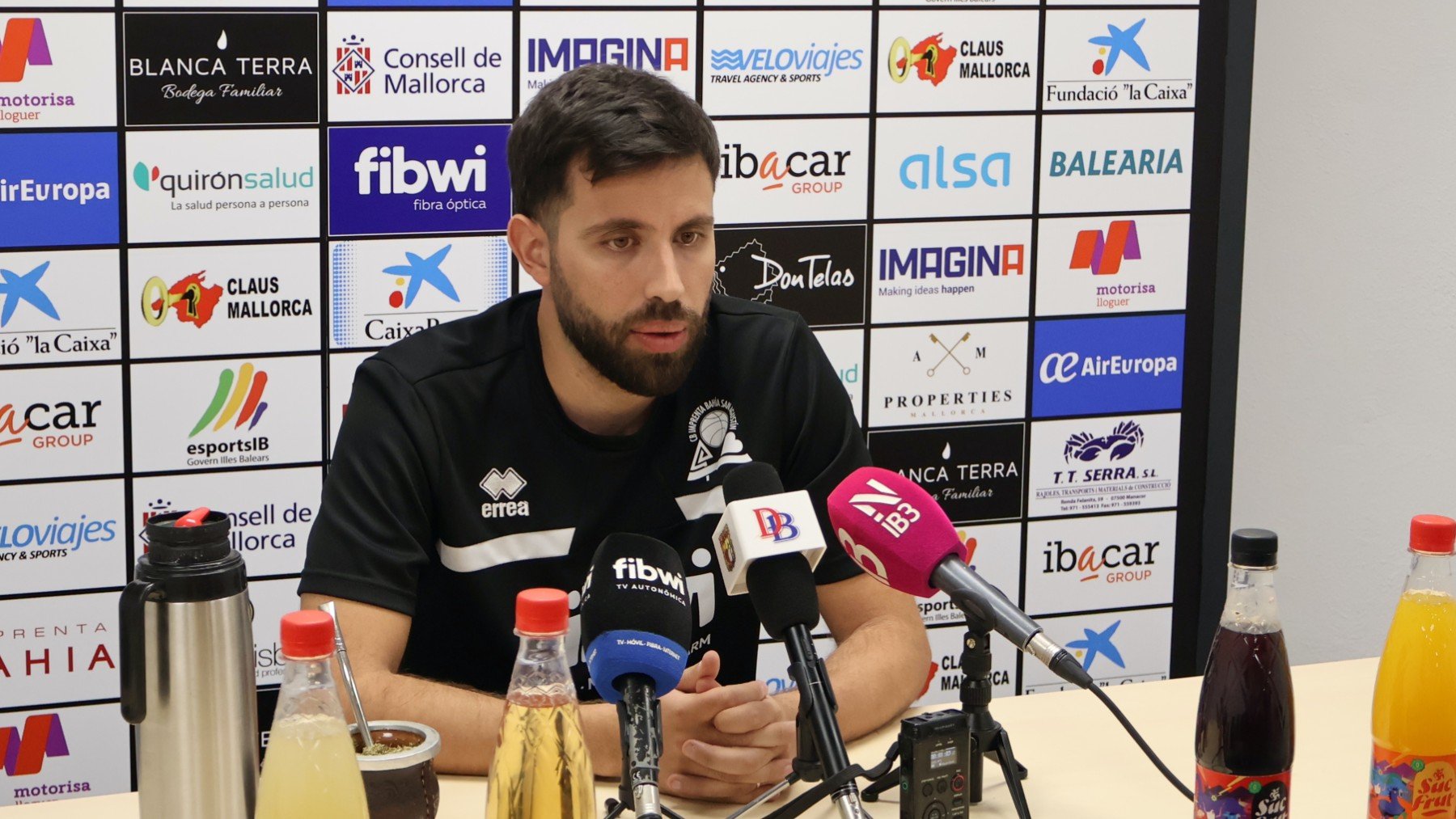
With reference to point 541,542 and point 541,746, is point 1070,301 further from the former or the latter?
point 541,746

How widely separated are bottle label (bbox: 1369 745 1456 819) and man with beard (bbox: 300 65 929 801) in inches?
20.6

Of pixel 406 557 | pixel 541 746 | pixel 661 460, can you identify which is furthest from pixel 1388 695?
pixel 406 557

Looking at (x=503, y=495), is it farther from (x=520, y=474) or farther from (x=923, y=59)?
(x=923, y=59)

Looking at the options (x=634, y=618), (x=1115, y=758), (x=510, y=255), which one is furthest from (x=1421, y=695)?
(x=510, y=255)

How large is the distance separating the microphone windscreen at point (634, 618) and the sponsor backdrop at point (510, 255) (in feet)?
4.98

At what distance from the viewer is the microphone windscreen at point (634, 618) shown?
101cm

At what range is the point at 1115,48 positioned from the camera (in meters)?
2.85

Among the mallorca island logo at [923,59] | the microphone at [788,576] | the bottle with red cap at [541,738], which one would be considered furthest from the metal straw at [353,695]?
the mallorca island logo at [923,59]

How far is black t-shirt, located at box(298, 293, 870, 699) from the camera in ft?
5.37

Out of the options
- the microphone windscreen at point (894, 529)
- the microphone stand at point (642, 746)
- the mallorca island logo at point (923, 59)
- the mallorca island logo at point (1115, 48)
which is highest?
the mallorca island logo at point (1115, 48)

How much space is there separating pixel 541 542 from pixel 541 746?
77 cm

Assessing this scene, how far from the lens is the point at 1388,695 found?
1.15 meters

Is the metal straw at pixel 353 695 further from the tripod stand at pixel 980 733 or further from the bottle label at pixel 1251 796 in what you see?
the bottle label at pixel 1251 796

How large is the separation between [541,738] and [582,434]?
81 centimetres
